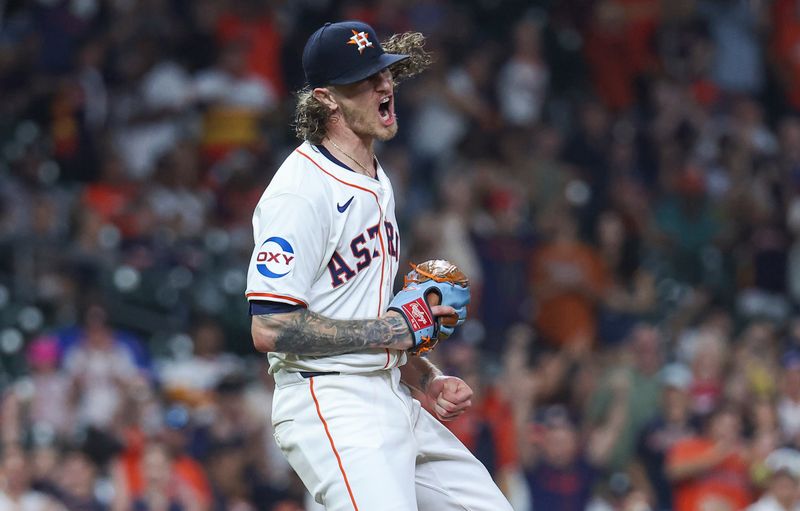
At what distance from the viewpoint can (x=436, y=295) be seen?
14.1 ft

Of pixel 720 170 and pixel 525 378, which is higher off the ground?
pixel 720 170

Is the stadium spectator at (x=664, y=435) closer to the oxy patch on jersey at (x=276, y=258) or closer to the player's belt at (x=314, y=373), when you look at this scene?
the player's belt at (x=314, y=373)

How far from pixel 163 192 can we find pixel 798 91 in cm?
614

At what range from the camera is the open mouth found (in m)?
4.31

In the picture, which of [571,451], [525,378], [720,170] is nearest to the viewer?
[571,451]

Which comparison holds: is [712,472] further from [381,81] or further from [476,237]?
[381,81]

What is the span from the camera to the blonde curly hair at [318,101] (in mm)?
4379

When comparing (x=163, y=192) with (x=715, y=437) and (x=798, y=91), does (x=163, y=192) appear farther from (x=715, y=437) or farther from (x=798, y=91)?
(x=798, y=91)

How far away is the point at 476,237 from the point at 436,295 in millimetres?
6045

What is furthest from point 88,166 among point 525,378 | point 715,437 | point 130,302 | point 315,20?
point 715,437

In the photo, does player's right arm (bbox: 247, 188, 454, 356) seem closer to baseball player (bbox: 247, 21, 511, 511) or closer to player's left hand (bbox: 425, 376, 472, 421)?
baseball player (bbox: 247, 21, 511, 511)

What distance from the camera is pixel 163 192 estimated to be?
1050 cm

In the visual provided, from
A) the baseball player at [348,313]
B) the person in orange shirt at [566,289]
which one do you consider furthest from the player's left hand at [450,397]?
the person in orange shirt at [566,289]

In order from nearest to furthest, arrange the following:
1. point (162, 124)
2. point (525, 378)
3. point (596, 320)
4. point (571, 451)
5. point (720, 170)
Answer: point (571, 451) < point (525, 378) < point (596, 320) < point (162, 124) < point (720, 170)
